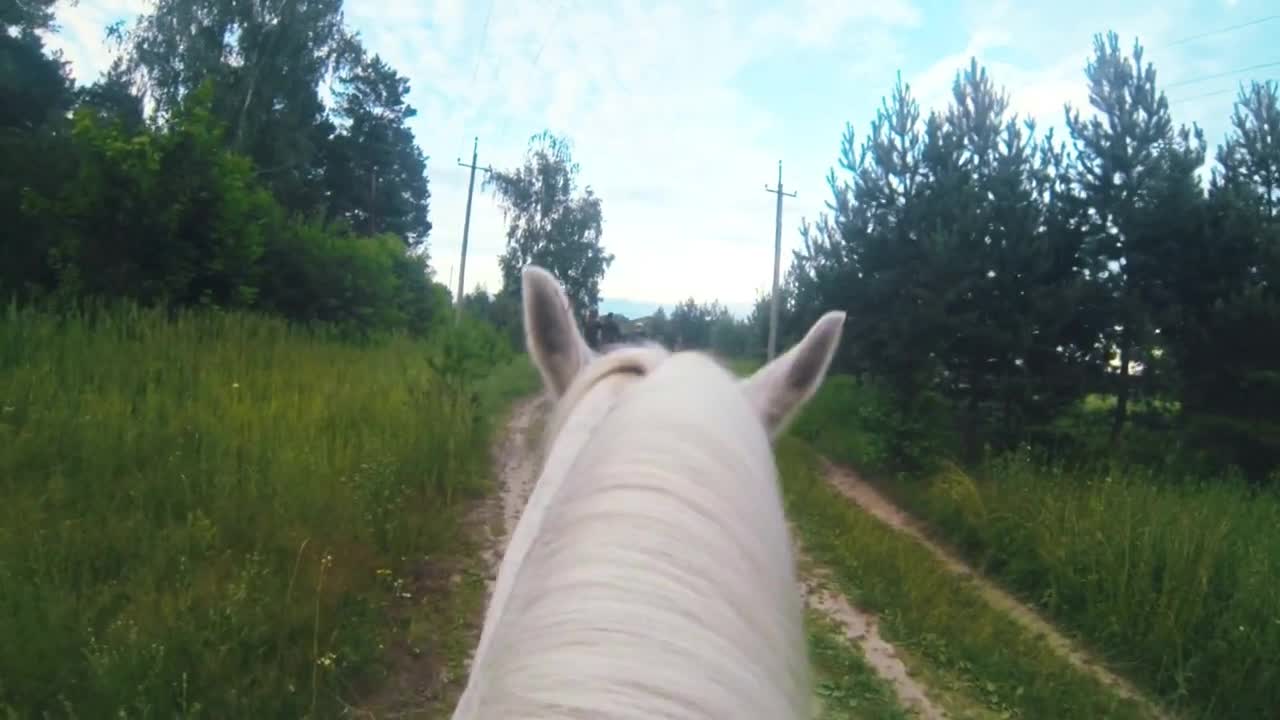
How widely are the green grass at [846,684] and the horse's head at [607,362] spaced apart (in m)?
3.17

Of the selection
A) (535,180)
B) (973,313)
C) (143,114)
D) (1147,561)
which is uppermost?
(143,114)

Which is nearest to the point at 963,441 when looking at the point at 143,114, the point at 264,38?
the point at 264,38

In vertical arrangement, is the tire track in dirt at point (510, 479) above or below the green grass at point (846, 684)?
above

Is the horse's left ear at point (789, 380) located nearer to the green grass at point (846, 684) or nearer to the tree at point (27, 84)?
the green grass at point (846, 684)

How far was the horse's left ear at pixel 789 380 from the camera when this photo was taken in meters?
1.87

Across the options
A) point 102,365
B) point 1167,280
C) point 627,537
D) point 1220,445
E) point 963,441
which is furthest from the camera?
point 963,441

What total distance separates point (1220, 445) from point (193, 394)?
1110 centimetres

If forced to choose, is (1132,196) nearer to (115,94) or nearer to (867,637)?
(867,637)

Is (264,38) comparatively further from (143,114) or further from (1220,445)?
(1220,445)

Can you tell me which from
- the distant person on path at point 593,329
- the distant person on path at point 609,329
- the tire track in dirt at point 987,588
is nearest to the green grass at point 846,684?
the tire track in dirt at point 987,588

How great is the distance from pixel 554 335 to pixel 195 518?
3487 millimetres

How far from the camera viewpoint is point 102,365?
21.3 feet

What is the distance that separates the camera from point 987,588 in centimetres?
825

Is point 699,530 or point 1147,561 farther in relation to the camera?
point 1147,561
